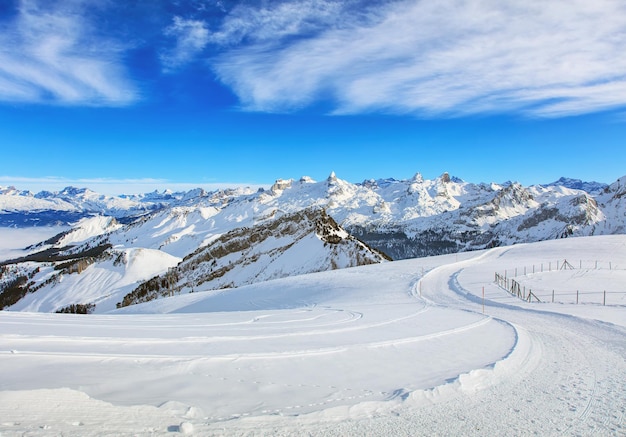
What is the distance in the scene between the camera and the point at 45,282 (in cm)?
14662

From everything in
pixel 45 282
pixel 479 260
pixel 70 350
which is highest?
pixel 70 350

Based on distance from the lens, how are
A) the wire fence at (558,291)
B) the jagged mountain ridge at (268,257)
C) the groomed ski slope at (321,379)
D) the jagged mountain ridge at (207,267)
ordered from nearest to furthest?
the groomed ski slope at (321,379), the wire fence at (558,291), the jagged mountain ridge at (268,257), the jagged mountain ridge at (207,267)

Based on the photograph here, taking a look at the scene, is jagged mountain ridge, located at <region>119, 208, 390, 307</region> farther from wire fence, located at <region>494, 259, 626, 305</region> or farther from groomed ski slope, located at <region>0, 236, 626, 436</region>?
groomed ski slope, located at <region>0, 236, 626, 436</region>

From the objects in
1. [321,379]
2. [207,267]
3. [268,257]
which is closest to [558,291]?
[321,379]

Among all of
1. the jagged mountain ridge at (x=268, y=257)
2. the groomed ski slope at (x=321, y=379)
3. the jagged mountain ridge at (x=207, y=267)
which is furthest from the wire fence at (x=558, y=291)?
the jagged mountain ridge at (x=207, y=267)

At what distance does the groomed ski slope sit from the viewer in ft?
19.9

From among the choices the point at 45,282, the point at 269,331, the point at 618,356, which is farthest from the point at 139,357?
the point at 45,282

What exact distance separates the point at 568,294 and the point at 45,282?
561ft

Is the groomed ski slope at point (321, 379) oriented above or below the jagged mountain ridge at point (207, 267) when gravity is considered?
above

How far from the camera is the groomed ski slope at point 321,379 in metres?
6.05

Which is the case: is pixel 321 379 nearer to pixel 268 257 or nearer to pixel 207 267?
pixel 268 257

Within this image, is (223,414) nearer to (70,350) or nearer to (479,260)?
(70,350)

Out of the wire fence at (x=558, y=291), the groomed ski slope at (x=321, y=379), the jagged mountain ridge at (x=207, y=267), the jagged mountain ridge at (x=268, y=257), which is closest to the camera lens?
the groomed ski slope at (x=321, y=379)

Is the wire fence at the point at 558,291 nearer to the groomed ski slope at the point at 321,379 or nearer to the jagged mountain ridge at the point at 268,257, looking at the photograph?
the groomed ski slope at the point at 321,379
